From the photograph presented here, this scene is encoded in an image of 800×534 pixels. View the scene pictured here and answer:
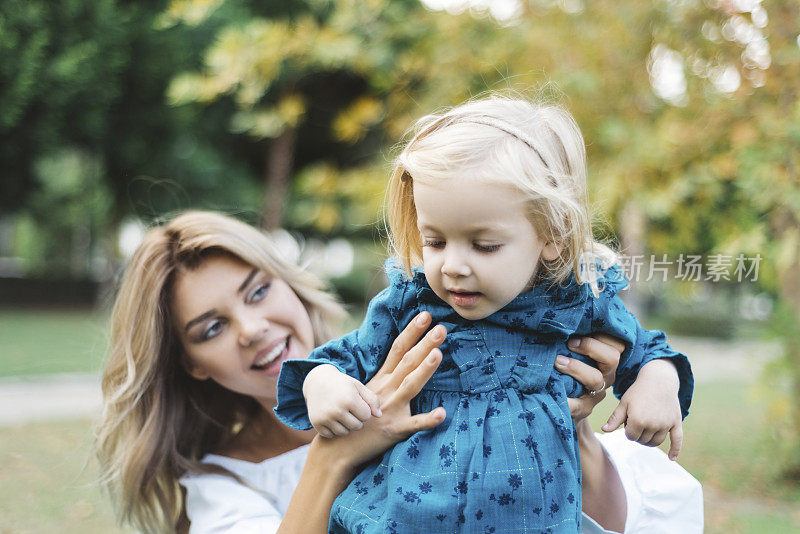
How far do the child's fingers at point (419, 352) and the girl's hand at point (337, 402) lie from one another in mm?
96

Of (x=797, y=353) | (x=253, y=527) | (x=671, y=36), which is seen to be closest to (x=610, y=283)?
(x=253, y=527)

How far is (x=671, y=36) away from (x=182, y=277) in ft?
11.2

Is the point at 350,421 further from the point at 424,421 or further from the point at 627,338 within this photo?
the point at 627,338

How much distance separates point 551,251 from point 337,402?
0.63 meters

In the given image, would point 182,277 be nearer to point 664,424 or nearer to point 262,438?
point 262,438

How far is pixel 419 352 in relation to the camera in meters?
1.69

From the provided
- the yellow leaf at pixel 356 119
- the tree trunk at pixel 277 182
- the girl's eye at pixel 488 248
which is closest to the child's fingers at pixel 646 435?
the girl's eye at pixel 488 248

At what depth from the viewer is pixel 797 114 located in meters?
3.66

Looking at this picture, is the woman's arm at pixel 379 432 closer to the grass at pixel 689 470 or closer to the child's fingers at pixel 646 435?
the child's fingers at pixel 646 435

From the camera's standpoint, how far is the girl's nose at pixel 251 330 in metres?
2.21

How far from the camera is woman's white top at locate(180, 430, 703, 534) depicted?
6.67 feet

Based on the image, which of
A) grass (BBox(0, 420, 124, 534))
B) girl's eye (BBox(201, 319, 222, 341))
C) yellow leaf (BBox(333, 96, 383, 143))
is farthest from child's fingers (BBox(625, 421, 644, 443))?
grass (BBox(0, 420, 124, 534))

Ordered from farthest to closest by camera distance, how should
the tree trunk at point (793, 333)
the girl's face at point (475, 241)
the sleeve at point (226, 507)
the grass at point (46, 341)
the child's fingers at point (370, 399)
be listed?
the grass at point (46, 341) → the tree trunk at point (793, 333) → the sleeve at point (226, 507) → the child's fingers at point (370, 399) → the girl's face at point (475, 241)

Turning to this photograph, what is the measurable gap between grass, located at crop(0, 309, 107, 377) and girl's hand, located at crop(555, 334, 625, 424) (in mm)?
7091
